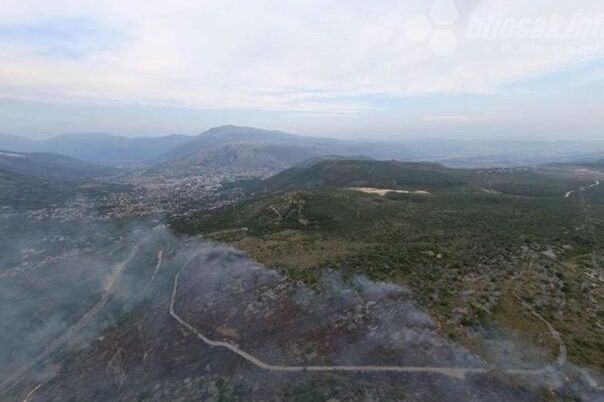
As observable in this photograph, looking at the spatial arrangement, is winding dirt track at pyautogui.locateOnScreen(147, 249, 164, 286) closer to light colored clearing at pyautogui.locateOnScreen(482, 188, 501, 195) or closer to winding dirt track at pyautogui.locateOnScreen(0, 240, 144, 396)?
winding dirt track at pyautogui.locateOnScreen(0, 240, 144, 396)

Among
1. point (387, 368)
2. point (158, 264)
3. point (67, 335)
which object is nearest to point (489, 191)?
point (158, 264)

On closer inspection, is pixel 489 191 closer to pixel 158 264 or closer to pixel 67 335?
pixel 158 264

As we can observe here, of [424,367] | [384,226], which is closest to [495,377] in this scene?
[424,367]

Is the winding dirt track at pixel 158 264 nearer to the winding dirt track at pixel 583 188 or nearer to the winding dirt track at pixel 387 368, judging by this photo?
the winding dirt track at pixel 387 368

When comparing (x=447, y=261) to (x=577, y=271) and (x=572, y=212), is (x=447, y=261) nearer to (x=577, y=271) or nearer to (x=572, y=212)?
(x=577, y=271)

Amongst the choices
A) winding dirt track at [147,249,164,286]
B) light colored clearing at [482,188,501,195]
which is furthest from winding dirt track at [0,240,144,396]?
light colored clearing at [482,188,501,195]

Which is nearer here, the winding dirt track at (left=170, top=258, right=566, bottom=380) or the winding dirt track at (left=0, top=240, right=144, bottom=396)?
the winding dirt track at (left=170, top=258, right=566, bottom=380)

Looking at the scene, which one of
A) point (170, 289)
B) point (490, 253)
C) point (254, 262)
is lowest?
point (170, 289)

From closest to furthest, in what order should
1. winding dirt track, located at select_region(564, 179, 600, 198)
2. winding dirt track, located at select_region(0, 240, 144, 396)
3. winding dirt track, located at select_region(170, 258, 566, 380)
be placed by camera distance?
winding dirt track, located at select_region(170, 258, 566, 380)
winding dirt track, located at select_region(0, 240, 144, 396)
winding dirt track, located at select_region(564, 179, 600, 198)
